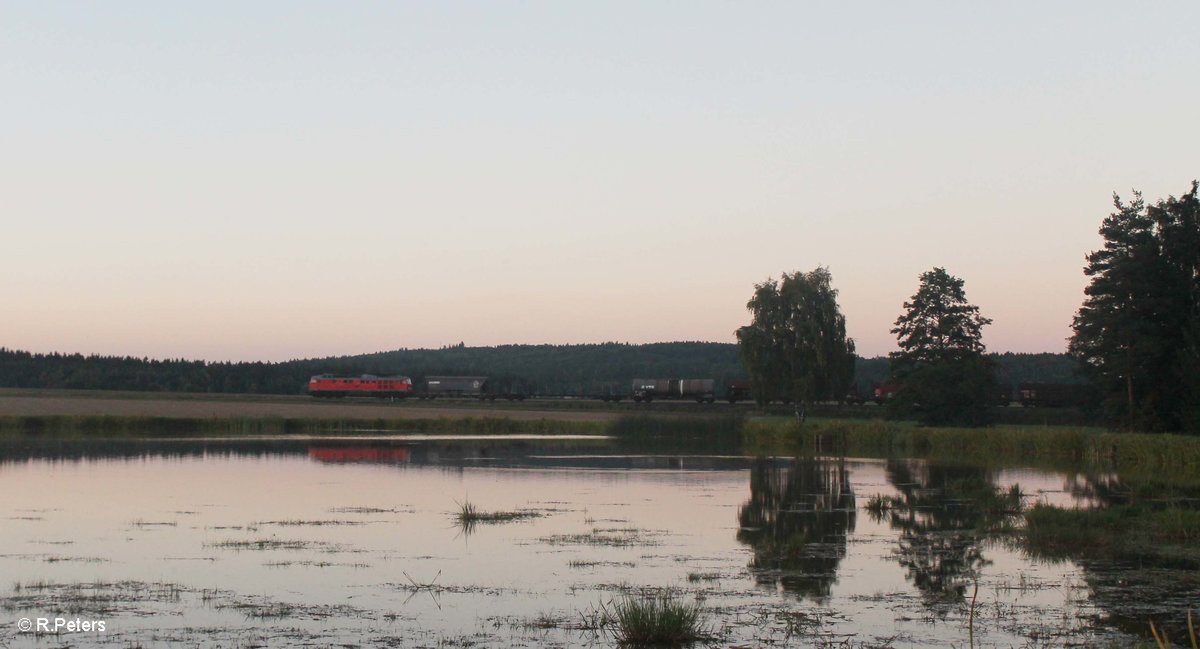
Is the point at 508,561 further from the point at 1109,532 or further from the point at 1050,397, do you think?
the point at 1050,397

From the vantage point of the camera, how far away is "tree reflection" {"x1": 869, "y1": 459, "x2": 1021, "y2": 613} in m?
19.9

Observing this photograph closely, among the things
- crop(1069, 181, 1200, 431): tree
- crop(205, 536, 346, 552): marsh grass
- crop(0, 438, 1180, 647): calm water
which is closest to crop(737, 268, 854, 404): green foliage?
crop(1069, 181, 1200, 431): tree

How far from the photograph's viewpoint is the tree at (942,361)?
71.1 metres

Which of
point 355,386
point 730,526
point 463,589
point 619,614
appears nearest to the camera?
point 619,614

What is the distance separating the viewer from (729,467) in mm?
49188

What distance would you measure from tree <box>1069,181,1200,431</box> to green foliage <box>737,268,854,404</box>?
89.7ft

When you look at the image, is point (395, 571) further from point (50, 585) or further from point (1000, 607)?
point (1000, 607)

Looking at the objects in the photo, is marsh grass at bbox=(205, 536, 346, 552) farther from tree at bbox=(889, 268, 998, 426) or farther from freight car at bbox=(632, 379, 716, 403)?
freight car at bbox=(632, 379, 716, 403)

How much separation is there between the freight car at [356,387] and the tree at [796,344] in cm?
5067

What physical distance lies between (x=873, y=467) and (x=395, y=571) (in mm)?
33588

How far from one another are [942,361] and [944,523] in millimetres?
46769

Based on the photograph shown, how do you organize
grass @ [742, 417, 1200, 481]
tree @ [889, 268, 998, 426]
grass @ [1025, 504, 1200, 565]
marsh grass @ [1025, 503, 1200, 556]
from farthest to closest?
tree @ [889, 268, 998, 426] < grass @ [742, 417, 1200, 481] < marsh grass @ [1025, 503, 1200, 556] < grass @ [1025, 504, 1200, 565]

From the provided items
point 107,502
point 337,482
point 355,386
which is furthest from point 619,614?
point 355,386

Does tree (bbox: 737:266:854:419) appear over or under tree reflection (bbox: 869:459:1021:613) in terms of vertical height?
over
